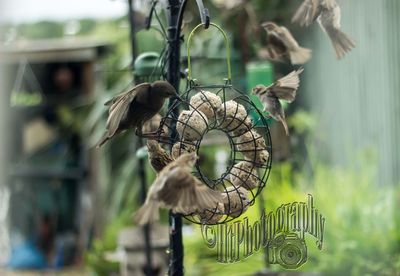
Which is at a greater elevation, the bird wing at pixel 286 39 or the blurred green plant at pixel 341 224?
the bird wing at pixel 286 39

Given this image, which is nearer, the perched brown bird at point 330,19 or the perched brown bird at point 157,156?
the perched brown bird at point 157,156

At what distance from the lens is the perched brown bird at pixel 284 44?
116 inches

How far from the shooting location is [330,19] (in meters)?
2.58

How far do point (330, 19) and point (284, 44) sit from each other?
39 centimetres

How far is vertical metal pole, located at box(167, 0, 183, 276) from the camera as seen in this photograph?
243 cm

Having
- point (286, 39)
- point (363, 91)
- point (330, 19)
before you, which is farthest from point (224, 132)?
point (363, 91)

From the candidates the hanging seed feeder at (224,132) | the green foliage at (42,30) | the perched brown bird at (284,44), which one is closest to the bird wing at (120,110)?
the hanging seed feeder at (224,132)

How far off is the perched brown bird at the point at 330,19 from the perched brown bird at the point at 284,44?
253 millimetres

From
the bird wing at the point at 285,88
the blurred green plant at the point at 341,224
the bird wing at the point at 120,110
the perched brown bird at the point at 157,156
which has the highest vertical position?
the bird wing at the point at 285,88

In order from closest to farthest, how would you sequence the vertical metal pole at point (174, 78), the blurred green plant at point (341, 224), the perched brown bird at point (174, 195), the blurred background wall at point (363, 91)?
the perched brown bird at point (174, 195)
the vertical metal pole at point (174, 78)
the blurred green plant at point (341, 224)
the blurred background wall at point (363, 91)

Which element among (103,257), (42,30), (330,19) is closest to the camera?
(330,19)

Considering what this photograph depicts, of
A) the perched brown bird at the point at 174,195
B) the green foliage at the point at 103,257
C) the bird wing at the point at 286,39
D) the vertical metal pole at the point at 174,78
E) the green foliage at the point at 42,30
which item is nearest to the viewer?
the perched brown bird at the point at 174,195

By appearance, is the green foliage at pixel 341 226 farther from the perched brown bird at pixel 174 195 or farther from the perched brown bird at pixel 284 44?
the perched brown bird at pixel 174 195

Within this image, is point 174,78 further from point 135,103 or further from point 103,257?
point 103,257
